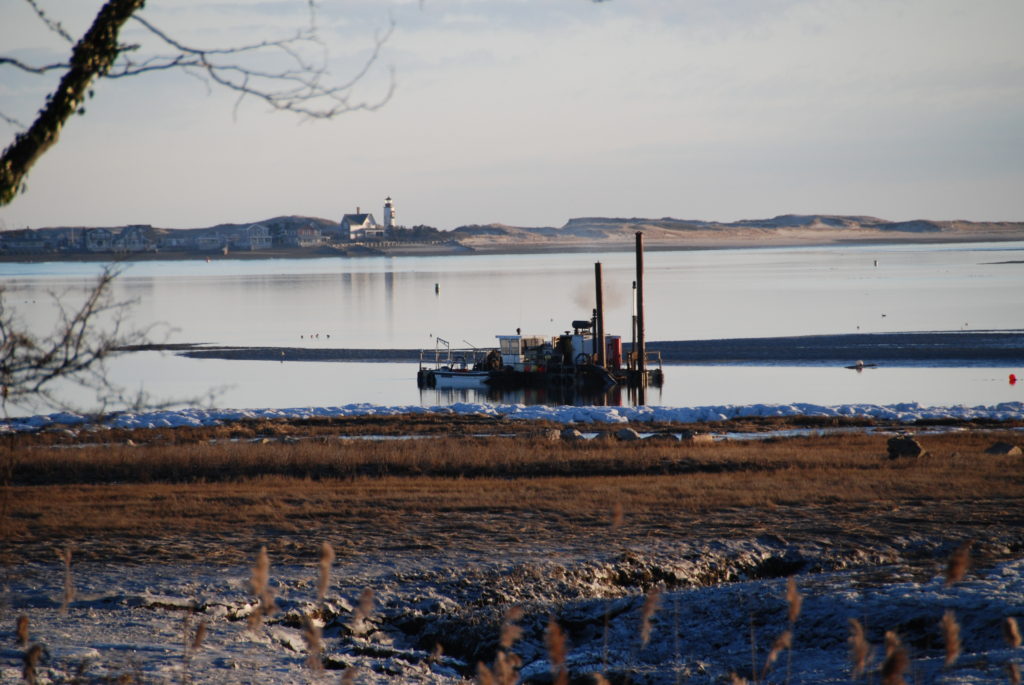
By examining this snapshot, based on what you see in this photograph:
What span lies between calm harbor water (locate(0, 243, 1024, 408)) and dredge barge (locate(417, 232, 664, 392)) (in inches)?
73.3

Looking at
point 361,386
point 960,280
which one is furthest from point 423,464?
point 960,280

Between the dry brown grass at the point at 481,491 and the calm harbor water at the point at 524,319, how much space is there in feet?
8.92

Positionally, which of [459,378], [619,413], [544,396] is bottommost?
[544,396]

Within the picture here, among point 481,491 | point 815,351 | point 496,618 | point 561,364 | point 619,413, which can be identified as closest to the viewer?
point 496,618

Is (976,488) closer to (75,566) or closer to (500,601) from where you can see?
(500,601)

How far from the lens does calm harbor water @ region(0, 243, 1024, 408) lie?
156 feet

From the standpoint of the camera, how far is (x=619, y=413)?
38656mm

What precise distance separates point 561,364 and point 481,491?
3695 cm

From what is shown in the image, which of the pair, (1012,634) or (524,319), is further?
(524,319)

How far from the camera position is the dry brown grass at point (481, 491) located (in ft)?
46.6

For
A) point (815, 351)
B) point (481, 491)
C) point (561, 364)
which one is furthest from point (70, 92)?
point (815, 351)

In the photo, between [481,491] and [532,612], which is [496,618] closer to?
[532,612]

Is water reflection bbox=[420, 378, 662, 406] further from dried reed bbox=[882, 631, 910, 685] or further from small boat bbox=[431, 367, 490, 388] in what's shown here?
dried reed bbox=[882, 631, 910, 685]

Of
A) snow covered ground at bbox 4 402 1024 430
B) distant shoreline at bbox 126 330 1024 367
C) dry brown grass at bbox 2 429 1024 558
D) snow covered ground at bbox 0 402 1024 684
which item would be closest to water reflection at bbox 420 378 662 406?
snow covered ground at bbox 4 402 1024 430
